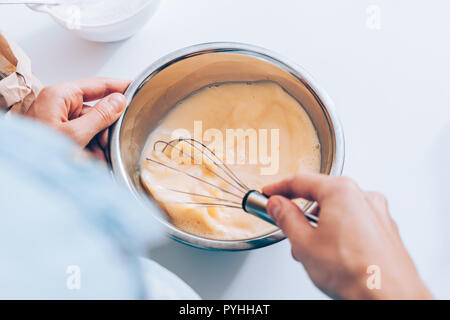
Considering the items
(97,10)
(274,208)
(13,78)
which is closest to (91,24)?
(97,10)

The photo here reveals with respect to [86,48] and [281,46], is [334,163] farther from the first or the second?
[86,48]

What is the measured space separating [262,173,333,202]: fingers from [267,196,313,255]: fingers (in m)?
0.02

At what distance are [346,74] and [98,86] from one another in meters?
0.37

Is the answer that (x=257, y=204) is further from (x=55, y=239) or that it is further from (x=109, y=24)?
(x=109, y=24)

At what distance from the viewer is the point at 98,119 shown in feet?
1.62

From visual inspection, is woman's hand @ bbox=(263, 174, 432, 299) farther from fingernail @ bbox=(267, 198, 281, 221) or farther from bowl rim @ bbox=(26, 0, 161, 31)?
bowl rim @ bbox=(26, 0, 161, 31)

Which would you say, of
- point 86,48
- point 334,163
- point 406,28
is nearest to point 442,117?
point 406,28

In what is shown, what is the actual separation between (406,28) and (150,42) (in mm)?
402

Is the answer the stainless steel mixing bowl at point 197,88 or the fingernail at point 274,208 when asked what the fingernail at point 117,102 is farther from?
the fingernail at point 274,208

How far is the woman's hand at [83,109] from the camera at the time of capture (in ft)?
1.62

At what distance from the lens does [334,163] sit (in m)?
0.45

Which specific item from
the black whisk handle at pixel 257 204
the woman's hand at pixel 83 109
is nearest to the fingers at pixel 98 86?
the woman's hand at pixel 83 109
